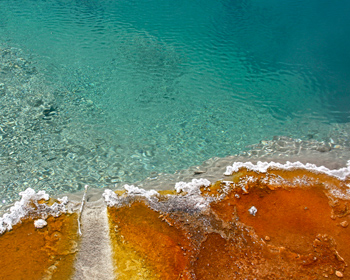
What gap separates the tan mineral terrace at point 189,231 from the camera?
18.2 feet

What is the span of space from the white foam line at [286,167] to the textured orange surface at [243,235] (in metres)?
0.46

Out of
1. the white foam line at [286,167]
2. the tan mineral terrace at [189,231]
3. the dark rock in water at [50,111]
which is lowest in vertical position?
the tan mineral terrace at [189,231]

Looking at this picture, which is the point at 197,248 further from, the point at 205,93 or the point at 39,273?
the point at 205,93

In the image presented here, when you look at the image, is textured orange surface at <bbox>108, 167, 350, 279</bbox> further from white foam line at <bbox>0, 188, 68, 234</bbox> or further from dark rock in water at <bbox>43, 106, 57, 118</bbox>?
dark rock in water at <bbox>43, 106, 57, 118</bbox>

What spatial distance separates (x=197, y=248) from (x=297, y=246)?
234 cm

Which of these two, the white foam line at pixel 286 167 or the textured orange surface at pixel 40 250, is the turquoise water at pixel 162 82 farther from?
the textured orange surface at pixel 40 250

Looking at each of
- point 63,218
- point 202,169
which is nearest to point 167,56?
point 202,169

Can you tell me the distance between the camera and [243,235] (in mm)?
6234

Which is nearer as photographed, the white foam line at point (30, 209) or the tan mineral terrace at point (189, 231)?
the tan mineral terrace at point (189, 231)

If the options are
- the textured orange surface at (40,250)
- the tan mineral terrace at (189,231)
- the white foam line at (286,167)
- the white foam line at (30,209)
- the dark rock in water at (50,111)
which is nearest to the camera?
the textured orange surface at (40,250)

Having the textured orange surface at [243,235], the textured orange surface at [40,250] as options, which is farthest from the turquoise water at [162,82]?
the textured orange surface at [243,235]

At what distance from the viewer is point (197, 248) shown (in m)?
5.92

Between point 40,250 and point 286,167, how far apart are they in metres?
7.00

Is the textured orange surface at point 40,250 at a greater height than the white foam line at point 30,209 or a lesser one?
lesser
